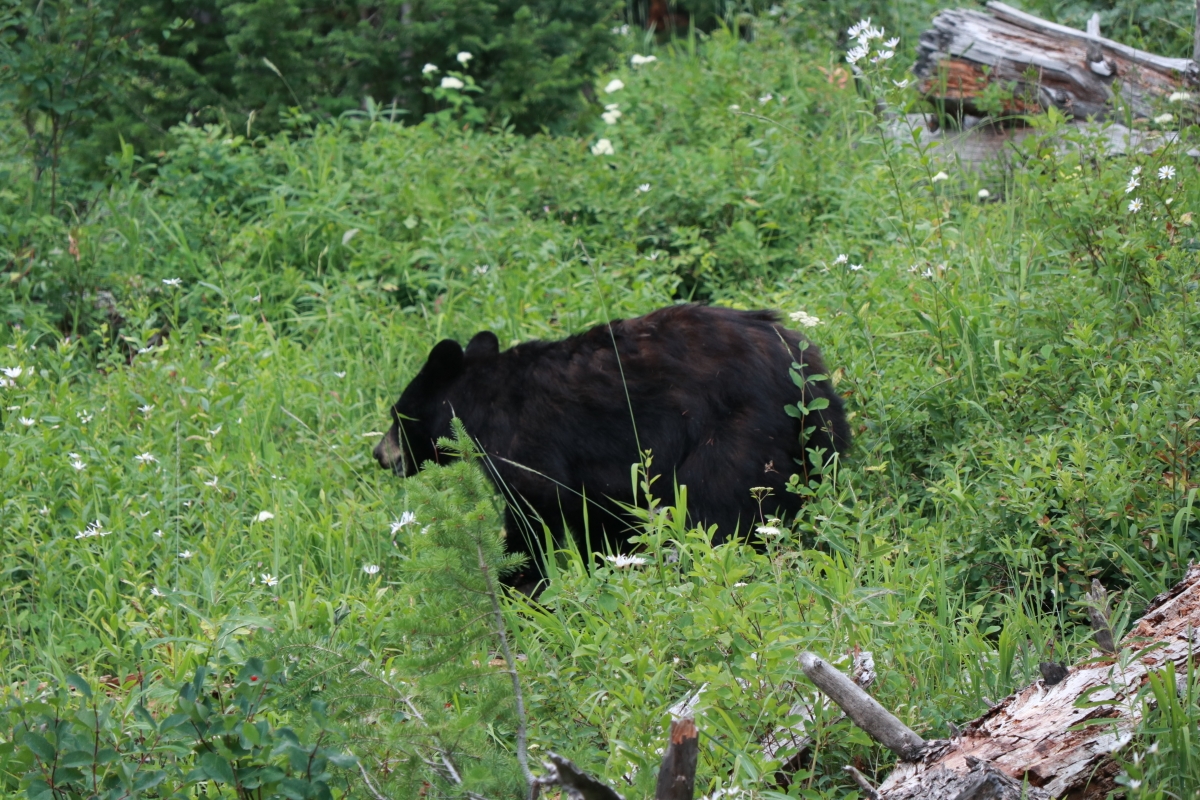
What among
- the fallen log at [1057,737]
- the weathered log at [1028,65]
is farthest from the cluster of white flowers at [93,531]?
the weathered log at [1028,65]

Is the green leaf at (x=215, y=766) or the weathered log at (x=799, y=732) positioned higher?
the green leaf at (x=215, y=766)

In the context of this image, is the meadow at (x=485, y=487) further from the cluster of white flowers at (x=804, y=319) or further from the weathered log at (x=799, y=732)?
the cluster of white flowers at (x=804, y=319)

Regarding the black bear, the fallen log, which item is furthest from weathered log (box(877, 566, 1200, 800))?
the black bear

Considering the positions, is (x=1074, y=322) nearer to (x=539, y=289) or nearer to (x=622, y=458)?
(x=622, y=458)

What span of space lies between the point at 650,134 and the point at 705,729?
611cm

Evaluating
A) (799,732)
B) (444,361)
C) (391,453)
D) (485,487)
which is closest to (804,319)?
(444,361)

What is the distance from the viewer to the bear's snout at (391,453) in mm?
5273

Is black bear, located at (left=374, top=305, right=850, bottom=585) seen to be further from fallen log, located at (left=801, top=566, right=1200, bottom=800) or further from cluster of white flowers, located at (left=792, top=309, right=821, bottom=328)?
fallen log, located at (left=801, top=566, right=1200, bottom=800)

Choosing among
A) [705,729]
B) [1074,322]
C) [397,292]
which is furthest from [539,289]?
[705,729]

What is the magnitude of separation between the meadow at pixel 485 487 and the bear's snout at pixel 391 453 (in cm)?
8

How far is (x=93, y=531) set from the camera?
4.50 meters

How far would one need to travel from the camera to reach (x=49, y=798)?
2473mm

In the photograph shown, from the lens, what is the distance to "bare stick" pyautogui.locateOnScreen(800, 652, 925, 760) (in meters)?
2.47

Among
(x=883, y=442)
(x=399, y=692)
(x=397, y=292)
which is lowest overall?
(x=397, y=292)
